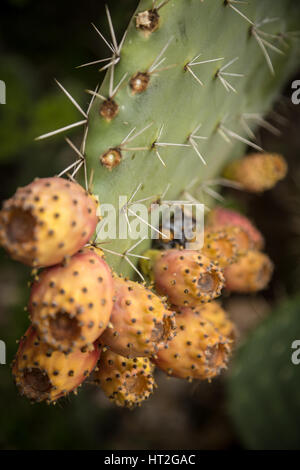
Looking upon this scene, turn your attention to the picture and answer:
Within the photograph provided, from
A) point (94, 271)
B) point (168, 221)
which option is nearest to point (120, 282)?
point (94, 271)

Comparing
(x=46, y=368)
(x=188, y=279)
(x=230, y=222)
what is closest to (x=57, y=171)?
(x=230, y=222)

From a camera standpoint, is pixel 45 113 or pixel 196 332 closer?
pixel 196 332

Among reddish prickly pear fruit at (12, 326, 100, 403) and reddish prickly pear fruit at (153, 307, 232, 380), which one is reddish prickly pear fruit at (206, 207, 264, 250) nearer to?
reddish prickly pear fruit at (153, 307, 232, 380)

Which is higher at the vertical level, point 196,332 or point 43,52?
point 43,52

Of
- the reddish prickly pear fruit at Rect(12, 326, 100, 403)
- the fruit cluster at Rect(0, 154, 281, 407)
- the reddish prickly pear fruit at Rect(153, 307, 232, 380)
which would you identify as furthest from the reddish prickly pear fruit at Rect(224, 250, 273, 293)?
the reddish prickly pear fruit at Rect(12, 326, 100, 403)

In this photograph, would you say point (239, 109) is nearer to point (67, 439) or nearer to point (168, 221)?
point (168, 221)

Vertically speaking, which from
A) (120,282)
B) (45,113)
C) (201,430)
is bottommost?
(201,430)
